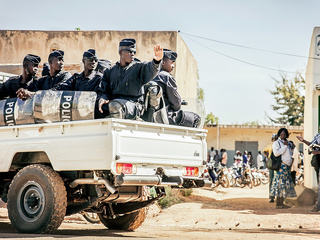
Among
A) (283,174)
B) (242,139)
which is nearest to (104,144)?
(283,174)

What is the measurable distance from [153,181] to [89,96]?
145cm

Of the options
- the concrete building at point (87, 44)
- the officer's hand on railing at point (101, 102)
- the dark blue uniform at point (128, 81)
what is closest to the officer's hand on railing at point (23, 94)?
the dark blue uniform at point (128, 81)

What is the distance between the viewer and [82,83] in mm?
8516

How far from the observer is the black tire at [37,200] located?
23.5ft

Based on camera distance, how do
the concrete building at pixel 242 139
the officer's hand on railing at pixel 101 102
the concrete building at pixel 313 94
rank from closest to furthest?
the officer's hand on railing at pixel 101 102 → the concrete building at pixel 313 94 → the concrete building at pixel 242 139

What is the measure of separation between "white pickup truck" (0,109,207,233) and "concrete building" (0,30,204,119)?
9929 millimetres

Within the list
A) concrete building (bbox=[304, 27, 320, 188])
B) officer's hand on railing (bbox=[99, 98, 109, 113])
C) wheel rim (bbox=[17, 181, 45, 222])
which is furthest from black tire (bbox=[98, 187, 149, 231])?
concrete building (bbox=[304, 27, 320, 188])

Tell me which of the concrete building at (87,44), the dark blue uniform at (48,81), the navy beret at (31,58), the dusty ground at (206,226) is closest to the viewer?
the dusty ground at (206,226)

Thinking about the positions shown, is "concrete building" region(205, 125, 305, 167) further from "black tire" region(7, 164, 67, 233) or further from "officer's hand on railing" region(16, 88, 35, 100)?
"black tire" region(7, 164, 67, 233)

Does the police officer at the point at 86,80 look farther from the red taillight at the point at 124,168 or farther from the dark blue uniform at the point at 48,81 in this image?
the red taillight at the point at 124,168

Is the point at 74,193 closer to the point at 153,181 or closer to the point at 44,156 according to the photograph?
the point at 44,156

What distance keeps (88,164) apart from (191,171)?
1723mm

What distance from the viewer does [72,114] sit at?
7.51 metres

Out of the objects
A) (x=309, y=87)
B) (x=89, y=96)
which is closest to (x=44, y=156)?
(x=89, y=96)
